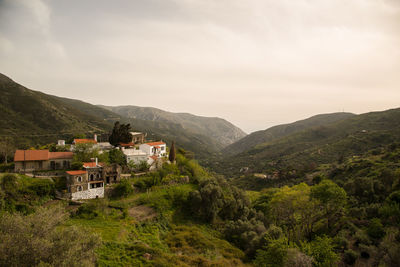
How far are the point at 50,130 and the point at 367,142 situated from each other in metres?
155

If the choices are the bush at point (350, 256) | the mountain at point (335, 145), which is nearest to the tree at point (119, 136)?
the bush at point (350, 256)

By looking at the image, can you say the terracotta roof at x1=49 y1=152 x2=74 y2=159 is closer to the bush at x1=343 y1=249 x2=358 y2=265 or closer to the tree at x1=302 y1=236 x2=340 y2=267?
the tree at x1=302 y1=236 x2=340 y2=267

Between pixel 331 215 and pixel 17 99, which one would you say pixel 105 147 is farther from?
pixel 17 99

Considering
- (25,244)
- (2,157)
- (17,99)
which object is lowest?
(25,244)

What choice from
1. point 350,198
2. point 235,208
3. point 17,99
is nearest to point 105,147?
point 235,208

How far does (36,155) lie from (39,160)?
3.10 feet

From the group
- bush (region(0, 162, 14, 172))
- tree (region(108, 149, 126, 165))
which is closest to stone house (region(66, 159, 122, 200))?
tree (region(108, 149, 126, 165))

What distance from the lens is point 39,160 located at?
108 feet

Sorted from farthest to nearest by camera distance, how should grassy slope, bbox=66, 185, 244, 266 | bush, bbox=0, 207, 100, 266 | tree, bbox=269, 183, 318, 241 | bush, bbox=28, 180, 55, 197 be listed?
tree, bbox=269, 183, 318, 241, bush, bbox=28, 180, 55, 197, grassy slope, bbox=66, 185, 244, 266, bush, bbox=0, 207, 100, 266

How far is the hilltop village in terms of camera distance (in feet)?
95.1

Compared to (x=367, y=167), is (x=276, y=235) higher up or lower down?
lower down

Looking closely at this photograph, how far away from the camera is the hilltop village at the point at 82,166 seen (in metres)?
29.0

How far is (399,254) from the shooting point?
17.5 m

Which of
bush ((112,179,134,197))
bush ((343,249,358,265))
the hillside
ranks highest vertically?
the hillside
